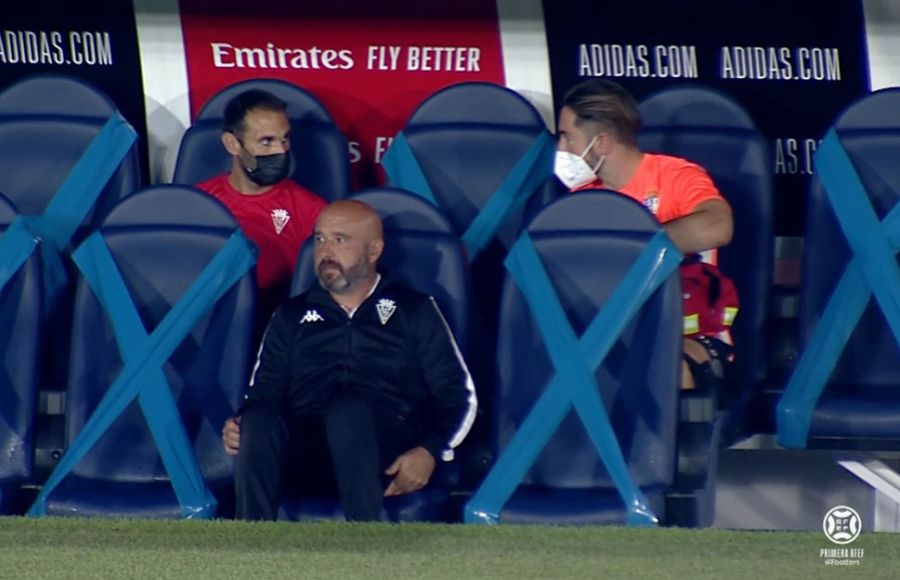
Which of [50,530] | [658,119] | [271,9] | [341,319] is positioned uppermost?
[271,9]

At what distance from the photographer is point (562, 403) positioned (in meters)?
5.55

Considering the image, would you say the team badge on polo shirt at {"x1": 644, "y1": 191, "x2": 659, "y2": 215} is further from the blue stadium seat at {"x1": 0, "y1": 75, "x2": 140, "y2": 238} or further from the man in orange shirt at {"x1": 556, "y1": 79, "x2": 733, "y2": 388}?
the blue stadium seat at {"x1": 0, "y1": 75, "x2": 140, "y2": 238}

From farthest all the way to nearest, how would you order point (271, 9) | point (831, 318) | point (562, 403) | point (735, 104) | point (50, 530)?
point (271, 9)
point (735, 104)
point (831, 318)
point (562, 403)
point (50, 530)

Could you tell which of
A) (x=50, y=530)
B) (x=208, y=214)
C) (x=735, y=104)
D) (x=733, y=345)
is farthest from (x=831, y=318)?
(x=50, y=530)

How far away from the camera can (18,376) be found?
579 centimetres

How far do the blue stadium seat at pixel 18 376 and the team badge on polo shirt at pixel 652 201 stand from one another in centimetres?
173

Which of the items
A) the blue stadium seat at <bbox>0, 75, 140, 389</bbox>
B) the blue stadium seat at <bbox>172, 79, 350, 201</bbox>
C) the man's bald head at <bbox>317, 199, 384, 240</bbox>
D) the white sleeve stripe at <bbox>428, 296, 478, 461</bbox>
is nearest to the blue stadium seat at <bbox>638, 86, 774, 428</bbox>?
the white sleeve stripe at <bbox>428, 296, 478, 461</bbox>

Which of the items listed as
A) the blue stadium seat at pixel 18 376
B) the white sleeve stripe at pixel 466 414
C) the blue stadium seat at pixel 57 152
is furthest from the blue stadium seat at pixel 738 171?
the blue stadium seat at pixel 18 376

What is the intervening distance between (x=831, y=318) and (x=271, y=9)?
217 cm

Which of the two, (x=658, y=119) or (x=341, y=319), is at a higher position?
(x=658, y=119)

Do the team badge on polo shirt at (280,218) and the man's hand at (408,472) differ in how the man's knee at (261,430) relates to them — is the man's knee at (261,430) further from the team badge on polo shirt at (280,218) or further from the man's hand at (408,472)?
the team badge on polo shirt at (280,218)

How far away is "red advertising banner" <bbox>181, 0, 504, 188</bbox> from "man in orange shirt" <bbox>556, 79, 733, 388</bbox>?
88 centimetres

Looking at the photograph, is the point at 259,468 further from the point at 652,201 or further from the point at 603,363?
the point at 652,201

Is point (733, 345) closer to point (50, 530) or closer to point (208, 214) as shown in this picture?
point (208, 214)
